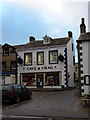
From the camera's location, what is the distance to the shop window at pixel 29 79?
34.8 metres

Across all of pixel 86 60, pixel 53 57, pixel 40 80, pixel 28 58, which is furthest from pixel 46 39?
pixel 86 60

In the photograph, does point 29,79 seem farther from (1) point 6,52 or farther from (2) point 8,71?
(1) point 6,52

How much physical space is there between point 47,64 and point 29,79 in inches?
160

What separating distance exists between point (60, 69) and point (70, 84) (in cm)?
391

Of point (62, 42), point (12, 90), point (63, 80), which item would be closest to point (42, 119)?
point (12, 90)

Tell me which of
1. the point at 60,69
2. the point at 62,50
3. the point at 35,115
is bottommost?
the point at 35,115

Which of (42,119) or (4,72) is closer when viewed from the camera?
(42,119)

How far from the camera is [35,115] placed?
1147 cm

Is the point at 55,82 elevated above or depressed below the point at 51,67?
below

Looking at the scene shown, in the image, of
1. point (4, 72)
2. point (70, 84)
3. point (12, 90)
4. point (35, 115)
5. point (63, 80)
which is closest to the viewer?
point (35, 115)

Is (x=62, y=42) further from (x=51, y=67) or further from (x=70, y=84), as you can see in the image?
(x=70, y=84)

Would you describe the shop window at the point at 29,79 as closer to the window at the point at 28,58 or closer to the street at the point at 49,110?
the window at the point at 28,58

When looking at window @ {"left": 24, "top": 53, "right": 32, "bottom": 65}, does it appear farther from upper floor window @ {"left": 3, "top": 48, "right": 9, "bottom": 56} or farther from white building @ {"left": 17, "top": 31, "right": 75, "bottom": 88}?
upper floor window @ {"left": 3, "top": 48, "right": 9, "bottom": 56}

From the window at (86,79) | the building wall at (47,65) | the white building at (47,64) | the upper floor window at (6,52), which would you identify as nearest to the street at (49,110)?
the window at (86,79)
